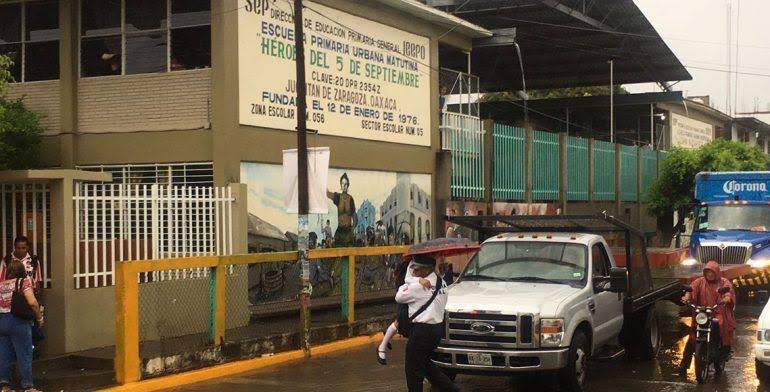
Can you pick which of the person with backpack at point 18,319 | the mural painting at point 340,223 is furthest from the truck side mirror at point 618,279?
the person with backpack at point 18,319

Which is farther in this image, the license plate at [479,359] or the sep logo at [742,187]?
the sep logo at [742,187]

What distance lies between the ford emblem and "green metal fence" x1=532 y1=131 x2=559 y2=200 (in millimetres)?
18998

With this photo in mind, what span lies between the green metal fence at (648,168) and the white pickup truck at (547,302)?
26.2 m

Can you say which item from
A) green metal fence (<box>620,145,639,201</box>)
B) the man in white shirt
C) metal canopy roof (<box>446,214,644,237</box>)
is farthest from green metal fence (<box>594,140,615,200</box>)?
the man in white shirt

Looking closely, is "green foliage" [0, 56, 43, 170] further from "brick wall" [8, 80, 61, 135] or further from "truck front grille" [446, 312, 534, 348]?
"truck front grille" [446, 312, 534, 348]

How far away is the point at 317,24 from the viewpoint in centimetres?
1889

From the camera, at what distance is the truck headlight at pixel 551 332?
9.77 meters

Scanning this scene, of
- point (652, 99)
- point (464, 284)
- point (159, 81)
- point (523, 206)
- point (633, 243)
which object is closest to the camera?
point (464, 284)

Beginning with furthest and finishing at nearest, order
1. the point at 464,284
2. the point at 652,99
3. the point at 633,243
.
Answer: the point at 652,99 < the point at 633,243 < the point at 464,284

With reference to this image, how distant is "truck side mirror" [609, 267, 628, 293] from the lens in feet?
35.4

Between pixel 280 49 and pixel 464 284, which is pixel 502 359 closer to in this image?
pixel 464 284

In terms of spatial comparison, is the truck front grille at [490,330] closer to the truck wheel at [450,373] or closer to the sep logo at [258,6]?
the truck wheel at [450,373]

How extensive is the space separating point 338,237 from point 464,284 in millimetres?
8680

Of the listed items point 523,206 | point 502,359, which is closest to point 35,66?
point 502,359
